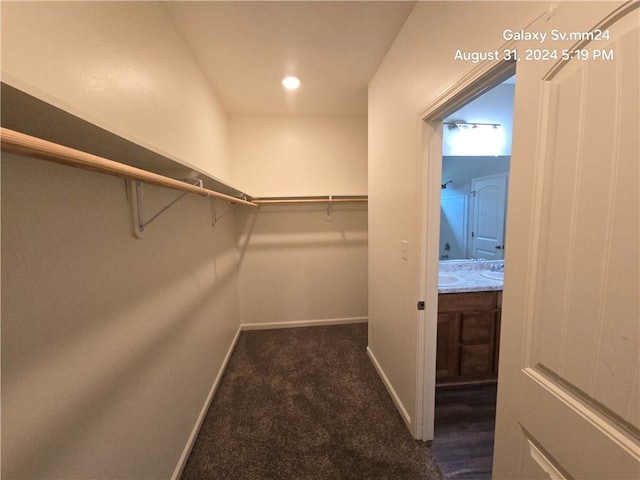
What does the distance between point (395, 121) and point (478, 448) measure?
2176mm

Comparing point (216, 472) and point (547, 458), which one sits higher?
point (547, 458)

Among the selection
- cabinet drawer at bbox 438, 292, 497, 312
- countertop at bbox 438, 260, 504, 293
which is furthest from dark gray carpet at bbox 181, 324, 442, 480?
countertop at bbox 438, 260, 504, 293

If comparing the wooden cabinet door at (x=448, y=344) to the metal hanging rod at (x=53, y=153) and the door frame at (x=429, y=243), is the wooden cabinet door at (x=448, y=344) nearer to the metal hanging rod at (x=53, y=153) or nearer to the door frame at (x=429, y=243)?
the door frame at (x=429, y=243)

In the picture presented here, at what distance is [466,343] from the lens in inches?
79.3

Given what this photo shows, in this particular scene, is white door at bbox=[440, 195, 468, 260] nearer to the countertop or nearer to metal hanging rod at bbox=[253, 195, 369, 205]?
the countertop

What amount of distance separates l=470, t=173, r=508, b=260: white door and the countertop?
0.11 meters

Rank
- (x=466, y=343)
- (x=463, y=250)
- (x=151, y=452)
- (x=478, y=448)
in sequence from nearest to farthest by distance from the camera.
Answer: (x=151, y=452), (x=478, y=448), (x=466, y=343), (x=463, y=250)

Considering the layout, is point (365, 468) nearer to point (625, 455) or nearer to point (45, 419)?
point (625, 455)

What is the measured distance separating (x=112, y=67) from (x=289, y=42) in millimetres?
1126

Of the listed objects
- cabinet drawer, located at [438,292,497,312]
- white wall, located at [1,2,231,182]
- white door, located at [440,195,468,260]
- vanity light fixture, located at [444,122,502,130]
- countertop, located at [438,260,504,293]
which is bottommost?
cabinet drawer, located at [438,292,497,312]

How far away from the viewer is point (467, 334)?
2.00 metres

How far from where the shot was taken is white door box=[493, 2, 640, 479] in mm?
496

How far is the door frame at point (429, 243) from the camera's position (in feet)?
4.30

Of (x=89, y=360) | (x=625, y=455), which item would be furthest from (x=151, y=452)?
(x=625, y=455)
